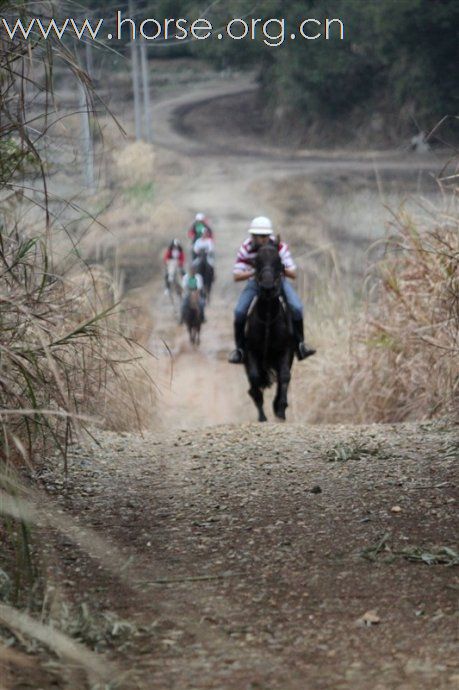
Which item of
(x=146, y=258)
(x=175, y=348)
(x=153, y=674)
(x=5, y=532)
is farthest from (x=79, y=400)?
(x=146, y=258)

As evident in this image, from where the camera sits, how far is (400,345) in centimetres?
1231

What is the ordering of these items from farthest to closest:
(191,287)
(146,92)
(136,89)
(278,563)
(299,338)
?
(146,92) < (136,89) < (191,287) < (299,338) < (278,563)

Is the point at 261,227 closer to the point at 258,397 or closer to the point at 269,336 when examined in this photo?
the point at 269,336

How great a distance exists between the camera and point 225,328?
25.4 metres

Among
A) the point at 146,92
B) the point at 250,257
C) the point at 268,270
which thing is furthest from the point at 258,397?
the point at 146,92

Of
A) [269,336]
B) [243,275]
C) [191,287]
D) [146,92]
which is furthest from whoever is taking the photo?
[146,92]

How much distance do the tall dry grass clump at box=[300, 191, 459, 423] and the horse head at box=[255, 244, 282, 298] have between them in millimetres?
1144

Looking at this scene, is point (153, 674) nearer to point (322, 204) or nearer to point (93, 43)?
point (93, 43)

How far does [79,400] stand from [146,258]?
2229 cm

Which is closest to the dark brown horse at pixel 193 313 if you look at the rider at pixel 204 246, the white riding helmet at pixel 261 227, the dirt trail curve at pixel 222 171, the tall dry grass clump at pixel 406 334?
the dirt trail curve at pixel 222 171

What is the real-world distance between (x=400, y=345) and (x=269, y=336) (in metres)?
1.43

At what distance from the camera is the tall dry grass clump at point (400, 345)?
1085 centimetres

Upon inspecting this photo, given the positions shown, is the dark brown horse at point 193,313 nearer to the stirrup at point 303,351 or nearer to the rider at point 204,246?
the rider at point 204,246

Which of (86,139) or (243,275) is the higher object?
(86,139)
